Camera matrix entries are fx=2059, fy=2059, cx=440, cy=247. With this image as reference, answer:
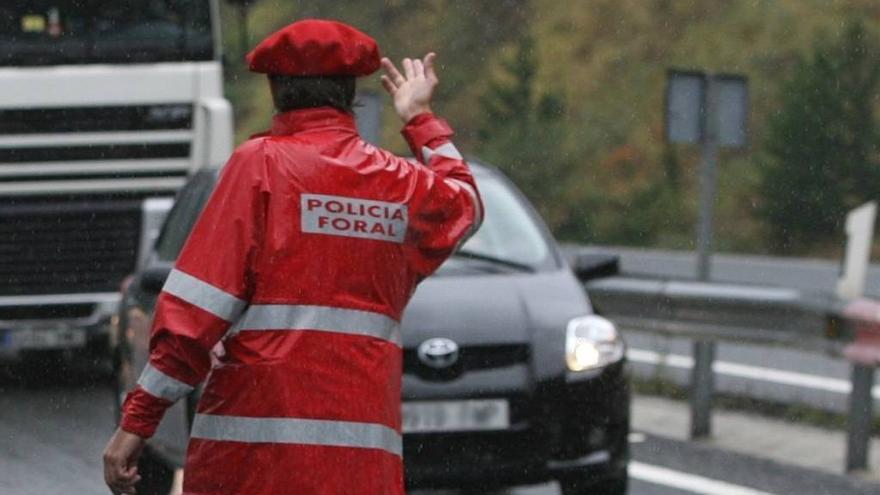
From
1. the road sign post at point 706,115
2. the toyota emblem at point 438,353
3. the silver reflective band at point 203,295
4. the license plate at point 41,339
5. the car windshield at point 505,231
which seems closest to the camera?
A: the silver reflective band at point 203,295

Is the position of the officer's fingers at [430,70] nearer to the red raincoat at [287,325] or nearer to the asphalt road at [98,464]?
the red raincoat at [287,325]

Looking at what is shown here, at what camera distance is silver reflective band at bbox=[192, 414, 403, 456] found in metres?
3.95

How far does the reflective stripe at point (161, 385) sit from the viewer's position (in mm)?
3914

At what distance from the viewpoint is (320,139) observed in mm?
4055

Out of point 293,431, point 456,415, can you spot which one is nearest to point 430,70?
point 293,431

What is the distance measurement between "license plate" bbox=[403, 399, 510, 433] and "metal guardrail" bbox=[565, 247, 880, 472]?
1567 mm

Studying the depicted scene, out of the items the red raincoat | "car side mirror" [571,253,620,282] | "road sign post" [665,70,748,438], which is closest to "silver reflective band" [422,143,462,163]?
the red raincoat

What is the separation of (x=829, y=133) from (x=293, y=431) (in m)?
32.7

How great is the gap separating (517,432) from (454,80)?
4958cm

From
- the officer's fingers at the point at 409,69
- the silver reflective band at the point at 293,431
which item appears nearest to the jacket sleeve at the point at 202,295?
the silver reflective band at the point at 293,431

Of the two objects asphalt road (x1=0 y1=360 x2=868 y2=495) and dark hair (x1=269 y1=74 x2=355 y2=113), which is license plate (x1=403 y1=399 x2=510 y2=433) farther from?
dark hair (x1=269 y1=74 x2=355 y2=113)

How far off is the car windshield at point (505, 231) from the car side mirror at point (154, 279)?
1.37 m

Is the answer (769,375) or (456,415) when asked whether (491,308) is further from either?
(769,375)

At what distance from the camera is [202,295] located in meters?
3.89
